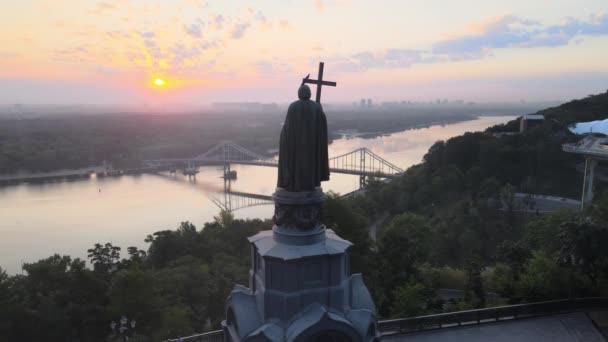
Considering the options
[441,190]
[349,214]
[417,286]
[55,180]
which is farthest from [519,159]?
[55,180]

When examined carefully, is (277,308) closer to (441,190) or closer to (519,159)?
(441,190)

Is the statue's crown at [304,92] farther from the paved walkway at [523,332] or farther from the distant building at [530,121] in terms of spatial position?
the distant building at [530,121]

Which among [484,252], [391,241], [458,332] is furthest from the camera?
[484,252]

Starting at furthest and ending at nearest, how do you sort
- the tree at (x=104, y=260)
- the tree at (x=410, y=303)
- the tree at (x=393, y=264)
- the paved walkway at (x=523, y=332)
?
the tree at (x=104, y=260) → the tree at (x=393, y=264) → the tree at (x=410, y=303) → the paved walkway at (x=523, y=332)

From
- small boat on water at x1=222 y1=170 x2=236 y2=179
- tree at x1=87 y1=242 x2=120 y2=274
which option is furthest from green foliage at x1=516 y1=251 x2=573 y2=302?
small boat on water at x1=222 y1=170 x2=236 y2=179

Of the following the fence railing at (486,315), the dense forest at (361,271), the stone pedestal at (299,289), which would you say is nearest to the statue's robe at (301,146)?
the stone pedestal at (299,289)

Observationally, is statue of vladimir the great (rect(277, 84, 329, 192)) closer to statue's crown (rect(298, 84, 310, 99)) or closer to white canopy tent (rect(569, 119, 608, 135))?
statue's crown (rect(298, 84, 310, 99))

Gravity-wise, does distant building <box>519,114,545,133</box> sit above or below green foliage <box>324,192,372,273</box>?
above
